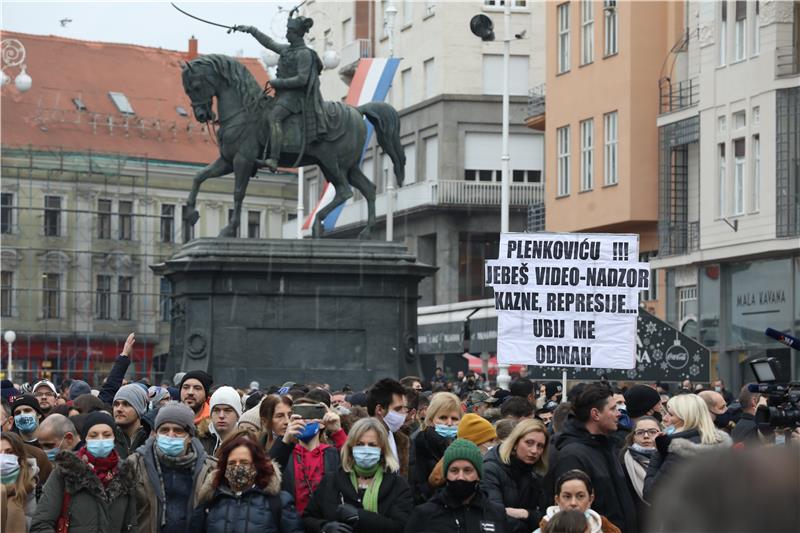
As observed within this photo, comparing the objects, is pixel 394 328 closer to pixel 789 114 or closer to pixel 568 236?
pixel 568 236

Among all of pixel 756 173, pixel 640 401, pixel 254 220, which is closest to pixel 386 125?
pixel 756 173

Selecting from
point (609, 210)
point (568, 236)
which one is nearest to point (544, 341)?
point (568, 236)

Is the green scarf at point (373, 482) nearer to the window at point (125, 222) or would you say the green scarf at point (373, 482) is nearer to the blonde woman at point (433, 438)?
the blonde woman at point (433, 438)

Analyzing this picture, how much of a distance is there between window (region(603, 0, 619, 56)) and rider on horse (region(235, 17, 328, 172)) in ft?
73.9

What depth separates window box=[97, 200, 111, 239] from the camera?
85.0m

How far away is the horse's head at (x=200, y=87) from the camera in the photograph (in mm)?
26812

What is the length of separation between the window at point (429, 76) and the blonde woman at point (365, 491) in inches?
2321

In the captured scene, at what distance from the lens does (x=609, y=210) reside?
1930 inches

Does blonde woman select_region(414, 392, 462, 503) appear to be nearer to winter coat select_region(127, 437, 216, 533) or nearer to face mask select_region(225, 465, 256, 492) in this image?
winter coat select_region(127, 437, 216, 533)

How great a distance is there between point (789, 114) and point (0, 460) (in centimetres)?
3389

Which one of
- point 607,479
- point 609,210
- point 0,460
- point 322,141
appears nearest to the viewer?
point 0,460

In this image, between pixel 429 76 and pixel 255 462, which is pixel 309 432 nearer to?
pixel 255 462

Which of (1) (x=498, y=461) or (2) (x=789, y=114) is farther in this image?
(2) (x=789, y=114)

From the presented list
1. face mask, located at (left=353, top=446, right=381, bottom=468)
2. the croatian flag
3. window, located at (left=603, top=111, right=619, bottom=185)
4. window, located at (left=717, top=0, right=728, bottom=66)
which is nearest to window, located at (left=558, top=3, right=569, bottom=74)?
window, located at (left=603, top=111, right=619, bottom=185)
